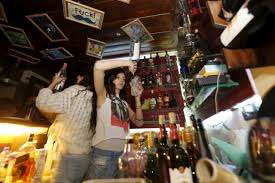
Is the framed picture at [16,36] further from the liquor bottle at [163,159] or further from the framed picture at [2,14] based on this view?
the liquor bottle at [163,159]

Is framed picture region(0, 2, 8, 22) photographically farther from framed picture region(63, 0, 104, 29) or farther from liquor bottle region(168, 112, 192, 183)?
liquor bottle region(168, 112, 192, 183)

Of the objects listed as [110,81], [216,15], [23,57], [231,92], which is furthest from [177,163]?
[23,57]

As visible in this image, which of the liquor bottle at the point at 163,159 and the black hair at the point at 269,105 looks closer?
the black hair at the point at 269,105

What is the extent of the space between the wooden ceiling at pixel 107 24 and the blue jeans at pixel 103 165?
1.18 m

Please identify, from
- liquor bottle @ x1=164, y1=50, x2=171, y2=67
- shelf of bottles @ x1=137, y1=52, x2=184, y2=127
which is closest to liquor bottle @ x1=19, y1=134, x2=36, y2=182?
shelf of bottles @ x1=137, y1=52, x2=184, y2=127

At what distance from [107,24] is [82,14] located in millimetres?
246

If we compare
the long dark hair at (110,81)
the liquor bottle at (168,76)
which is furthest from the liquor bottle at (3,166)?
the liquor bottle at (168,76)

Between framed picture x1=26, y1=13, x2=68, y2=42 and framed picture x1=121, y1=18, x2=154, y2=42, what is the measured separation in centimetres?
66

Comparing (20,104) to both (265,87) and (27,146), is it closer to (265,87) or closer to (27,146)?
(27,146)

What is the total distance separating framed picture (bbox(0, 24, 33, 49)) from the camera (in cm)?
177

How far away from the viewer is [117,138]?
1.24m

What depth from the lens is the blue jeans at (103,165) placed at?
1175 mm

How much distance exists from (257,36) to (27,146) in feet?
5.92

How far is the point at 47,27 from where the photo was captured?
172 cm
